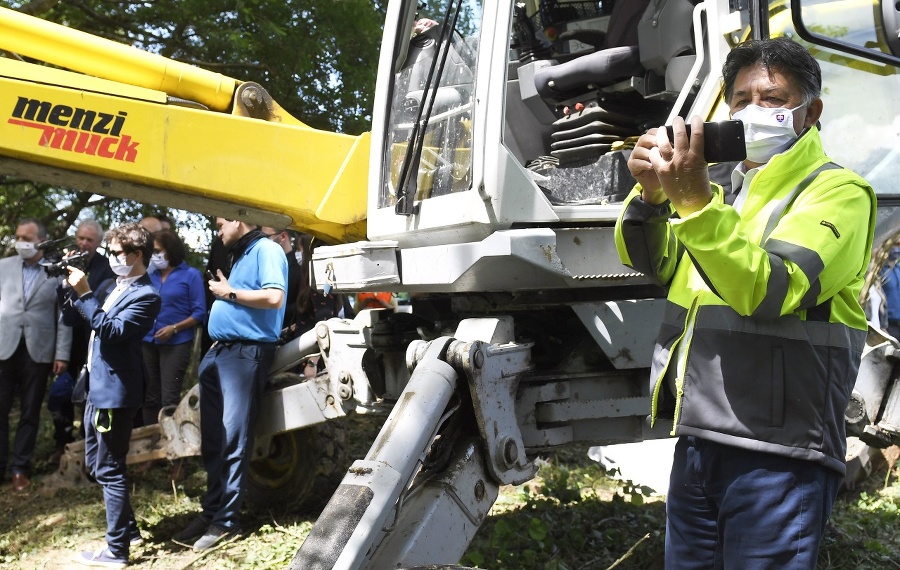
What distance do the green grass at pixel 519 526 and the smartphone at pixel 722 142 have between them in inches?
109

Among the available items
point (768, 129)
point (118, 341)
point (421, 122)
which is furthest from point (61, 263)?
point (768, 129)

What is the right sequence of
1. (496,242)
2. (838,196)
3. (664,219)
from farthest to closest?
1. (496,242)
2. (664,219)
3. (838,196)

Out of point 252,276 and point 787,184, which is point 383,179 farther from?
point 787,184

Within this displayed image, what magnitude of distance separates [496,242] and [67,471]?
445 cm

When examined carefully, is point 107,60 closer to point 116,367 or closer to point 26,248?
point 116,367

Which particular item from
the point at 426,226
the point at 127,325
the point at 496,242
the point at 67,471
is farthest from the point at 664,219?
the point at 67,471

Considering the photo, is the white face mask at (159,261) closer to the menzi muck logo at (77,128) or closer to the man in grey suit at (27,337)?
the man in grey suit at (27,337)

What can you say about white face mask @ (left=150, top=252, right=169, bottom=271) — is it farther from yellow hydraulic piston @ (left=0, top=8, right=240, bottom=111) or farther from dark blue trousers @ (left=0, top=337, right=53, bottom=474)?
yellow hydraulic piston @ (left=0, top=8, right=240, bottom=111)

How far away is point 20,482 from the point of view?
676 cm

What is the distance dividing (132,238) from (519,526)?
8.31 ft

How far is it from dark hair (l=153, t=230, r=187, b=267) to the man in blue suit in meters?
1.59

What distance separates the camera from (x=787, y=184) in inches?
91.0

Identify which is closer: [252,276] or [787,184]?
[787,184]

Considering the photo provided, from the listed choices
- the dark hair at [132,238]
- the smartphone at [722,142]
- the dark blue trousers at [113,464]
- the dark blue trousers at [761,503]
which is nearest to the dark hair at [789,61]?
the smartphone at [722,142]
